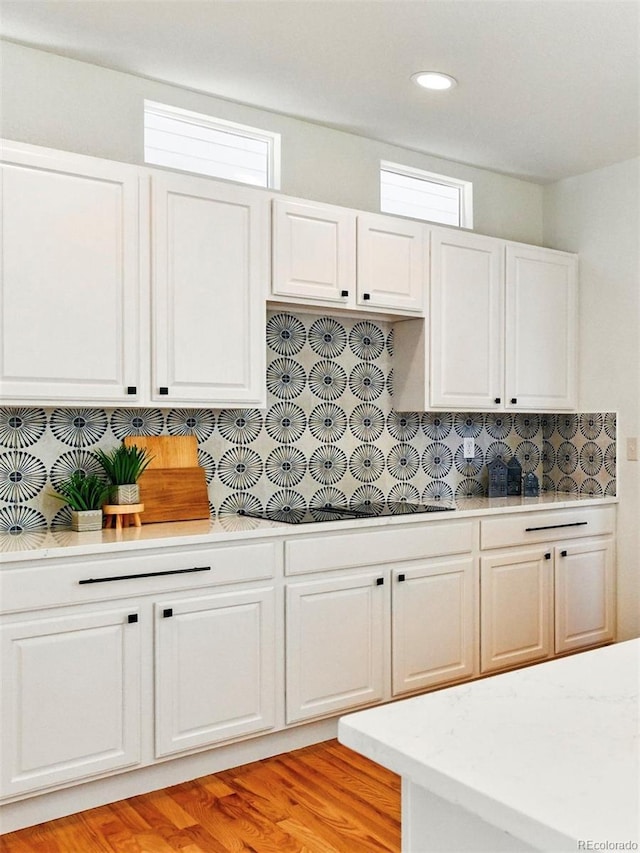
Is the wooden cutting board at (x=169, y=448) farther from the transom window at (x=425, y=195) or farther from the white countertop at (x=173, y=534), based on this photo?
the transom window at (x=425, y=195)

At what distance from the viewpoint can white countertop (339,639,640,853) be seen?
0.76 m

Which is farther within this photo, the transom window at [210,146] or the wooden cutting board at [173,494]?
the transom window at [210,146]

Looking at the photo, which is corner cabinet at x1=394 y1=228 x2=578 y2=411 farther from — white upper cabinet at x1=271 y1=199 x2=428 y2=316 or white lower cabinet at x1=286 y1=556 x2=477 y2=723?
white lower cabinet at x1=286 y1=556 x2=477 y2=723

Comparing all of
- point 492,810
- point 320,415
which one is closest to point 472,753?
point 492,810

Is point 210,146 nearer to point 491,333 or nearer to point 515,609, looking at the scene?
point 491,333

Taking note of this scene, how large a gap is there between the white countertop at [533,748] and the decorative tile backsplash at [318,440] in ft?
7.22

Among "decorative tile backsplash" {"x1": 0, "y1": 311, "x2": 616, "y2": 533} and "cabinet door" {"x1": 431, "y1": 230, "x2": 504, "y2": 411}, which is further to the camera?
"cabinet door" {"x1": 431, "y1": 230, "x2": 504, "y2": 411}

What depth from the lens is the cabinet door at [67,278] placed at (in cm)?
258

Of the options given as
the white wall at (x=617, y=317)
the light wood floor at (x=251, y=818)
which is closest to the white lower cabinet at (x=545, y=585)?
the white wall at (x=617, y=317)

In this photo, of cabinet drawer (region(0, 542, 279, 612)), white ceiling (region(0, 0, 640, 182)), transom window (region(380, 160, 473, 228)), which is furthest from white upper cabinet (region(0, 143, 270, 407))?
transom window (region(380, 160, 473, 228))

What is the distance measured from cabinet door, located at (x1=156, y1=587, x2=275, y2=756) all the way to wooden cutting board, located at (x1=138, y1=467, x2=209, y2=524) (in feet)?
1.51

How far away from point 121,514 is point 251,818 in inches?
45.8

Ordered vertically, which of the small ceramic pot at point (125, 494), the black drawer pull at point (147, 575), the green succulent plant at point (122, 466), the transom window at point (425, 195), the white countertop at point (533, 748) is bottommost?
the black drawer pull at point (147, 575)

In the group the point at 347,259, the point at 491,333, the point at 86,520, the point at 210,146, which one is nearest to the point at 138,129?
the point at 210,146
